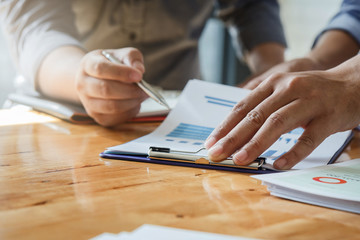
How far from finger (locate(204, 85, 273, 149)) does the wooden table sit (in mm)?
68

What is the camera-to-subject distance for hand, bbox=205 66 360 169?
0.52 metres

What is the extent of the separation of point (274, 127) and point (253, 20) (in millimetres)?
1149

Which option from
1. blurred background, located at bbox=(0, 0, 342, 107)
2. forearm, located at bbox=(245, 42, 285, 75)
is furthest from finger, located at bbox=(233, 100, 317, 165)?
blurred background, located at bbox=(0, 0, 342, 107)

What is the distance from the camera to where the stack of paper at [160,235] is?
30 centimetres

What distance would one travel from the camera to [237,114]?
585 mm

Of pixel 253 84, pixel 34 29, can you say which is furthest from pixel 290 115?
pixel 34 29

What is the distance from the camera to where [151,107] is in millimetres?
962

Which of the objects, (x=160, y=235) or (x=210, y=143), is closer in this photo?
(x=160, y=235)

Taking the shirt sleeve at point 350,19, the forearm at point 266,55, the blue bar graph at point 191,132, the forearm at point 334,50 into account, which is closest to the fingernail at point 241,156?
the blue bar graph at point 191,132

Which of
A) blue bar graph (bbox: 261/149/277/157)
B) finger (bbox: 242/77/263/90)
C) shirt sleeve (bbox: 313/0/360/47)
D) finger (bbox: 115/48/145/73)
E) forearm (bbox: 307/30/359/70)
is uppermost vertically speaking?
shirt sleeve (bbox: 313/0/360/47)

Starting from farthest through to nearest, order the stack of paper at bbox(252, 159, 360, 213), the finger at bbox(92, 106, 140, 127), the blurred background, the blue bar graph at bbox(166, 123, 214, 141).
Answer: the blurred background < the finger at bbox(92, 106, 140, 127) < the blue bar graph at bbox(166, 123, 214, 141) < the stack of paper at bbox(252, 159, 360, 213)

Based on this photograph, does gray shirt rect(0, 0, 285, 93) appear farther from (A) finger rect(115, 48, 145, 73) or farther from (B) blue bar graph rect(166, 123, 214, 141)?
(B) blue bar graph rect(166, 123, 214, 141)

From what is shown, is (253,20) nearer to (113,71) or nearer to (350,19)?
(350,19)

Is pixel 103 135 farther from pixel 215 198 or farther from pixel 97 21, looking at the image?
pixel 97 21
